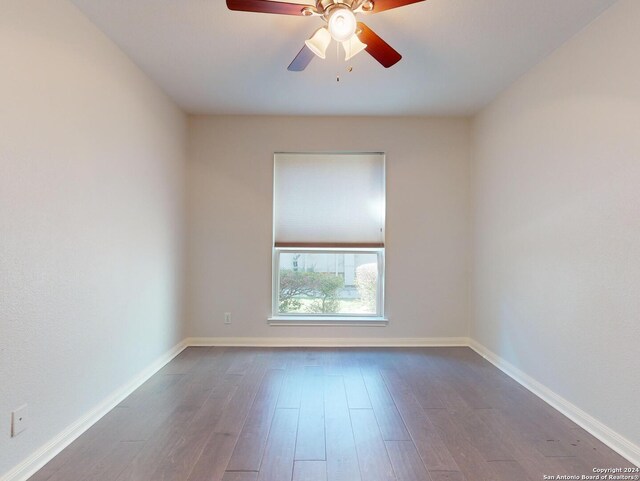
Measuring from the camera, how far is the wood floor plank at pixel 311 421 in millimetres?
1955

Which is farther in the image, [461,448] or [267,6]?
[461,448]

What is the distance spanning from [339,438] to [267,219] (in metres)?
2.39

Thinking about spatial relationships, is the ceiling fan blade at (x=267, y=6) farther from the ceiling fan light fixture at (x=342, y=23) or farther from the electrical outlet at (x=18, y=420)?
the electrical outlet at (x=18, y=420)

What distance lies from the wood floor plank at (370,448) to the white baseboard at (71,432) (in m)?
1.69

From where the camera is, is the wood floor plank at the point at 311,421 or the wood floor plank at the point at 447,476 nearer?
the wood floor plank at the point at 447,476

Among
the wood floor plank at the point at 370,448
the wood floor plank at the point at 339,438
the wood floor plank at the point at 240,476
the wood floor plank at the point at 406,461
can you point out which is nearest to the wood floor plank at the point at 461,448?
the wood floor plank at the point at 406,461

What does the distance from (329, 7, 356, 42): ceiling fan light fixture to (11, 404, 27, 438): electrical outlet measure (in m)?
2.49

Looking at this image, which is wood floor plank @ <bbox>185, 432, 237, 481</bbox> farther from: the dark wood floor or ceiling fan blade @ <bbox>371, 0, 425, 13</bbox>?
ceiling fan blade @ <bbox>371, 0, 425, 13</bbox>

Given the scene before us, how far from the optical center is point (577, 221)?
2316mm

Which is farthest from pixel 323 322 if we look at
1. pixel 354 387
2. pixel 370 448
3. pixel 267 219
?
pixel 370 448

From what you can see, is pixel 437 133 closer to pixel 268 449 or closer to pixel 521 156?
pixel 521 156

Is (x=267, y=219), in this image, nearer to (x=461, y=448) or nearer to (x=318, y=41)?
(x=318, y=41)

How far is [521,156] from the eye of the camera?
2945 millimetres

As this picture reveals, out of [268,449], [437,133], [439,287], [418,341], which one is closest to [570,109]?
[437,133]
